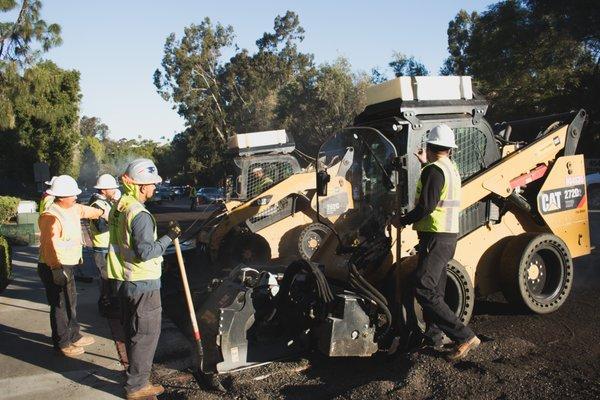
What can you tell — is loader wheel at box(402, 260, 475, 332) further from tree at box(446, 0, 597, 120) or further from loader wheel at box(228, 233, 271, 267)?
tree at box(446, 0, 597, 120)

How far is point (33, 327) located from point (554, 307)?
5925mm

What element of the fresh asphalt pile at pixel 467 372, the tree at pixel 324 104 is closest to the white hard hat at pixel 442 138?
the fresh asphalt pile at pixel 467 372

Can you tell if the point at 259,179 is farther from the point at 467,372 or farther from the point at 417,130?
the point at 467,372

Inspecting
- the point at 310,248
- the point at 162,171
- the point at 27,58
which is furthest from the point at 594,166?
the point at 162,171

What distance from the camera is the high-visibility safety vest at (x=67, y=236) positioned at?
19.8ft

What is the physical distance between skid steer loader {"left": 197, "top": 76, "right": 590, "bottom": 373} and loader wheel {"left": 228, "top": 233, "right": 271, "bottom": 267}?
3.16m

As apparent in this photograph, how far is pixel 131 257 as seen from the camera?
4.59 m

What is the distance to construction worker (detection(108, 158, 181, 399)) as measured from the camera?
179 inches

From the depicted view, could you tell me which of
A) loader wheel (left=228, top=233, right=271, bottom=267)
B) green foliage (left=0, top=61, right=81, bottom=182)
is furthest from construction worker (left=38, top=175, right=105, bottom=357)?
green foliage (left=0, top=61, right=81, bottom=182)

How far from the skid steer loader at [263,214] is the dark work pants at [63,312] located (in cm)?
393

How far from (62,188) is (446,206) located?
3.85 metres

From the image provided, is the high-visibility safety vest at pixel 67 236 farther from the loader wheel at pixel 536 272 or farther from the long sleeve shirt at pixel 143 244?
the loader wheel at pixel 536 272

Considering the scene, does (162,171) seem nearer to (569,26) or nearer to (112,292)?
(569,26)

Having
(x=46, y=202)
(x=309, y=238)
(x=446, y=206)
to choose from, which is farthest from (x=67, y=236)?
(x=309, y=238)
